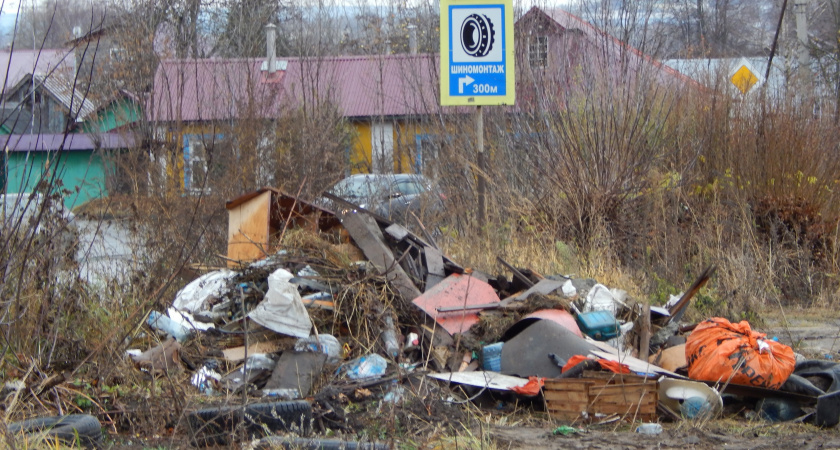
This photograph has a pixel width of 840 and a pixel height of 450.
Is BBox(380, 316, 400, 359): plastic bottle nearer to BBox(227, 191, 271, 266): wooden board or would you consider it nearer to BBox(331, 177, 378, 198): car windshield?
BBox(227, 191, 271, 266): wooden board

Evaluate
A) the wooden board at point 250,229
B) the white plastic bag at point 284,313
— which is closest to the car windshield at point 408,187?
the wooden board at point 250,229

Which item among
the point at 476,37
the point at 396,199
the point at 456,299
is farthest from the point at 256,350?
the point at 396,199

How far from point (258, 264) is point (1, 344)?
238 cm

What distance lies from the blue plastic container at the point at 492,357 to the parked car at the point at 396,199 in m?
4.03

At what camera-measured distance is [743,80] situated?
1160 centimetres

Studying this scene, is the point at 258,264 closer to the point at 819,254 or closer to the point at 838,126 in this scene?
the point at 819,254

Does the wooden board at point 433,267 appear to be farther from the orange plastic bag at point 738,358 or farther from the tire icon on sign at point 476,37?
the tire icon on sign at point 476,37

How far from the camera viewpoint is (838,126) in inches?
404

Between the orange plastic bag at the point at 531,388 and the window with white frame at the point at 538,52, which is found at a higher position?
the window with white frame at the point at 538,52


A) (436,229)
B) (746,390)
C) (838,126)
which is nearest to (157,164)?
(436,229)

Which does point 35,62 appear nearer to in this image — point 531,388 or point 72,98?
point 72,98

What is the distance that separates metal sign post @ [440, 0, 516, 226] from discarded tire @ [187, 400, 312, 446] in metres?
5.12

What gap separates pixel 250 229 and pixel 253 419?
3570 millimetres

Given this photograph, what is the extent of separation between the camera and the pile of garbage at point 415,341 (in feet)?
16.3
